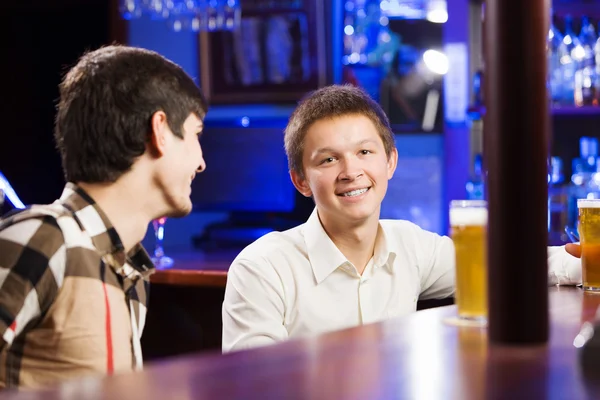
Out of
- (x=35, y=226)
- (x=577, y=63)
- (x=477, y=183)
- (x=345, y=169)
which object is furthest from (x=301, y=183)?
(x=577, y=63)

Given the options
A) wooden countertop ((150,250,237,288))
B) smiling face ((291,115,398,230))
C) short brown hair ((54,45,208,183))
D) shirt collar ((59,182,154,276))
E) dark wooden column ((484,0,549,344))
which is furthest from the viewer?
wooden countertop ((150,250,237,288))

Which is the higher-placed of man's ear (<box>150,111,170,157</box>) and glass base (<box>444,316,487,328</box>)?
man's ear (<box>150,111,170,157</box>)

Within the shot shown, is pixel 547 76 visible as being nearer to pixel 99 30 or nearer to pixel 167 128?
pixel 167 128

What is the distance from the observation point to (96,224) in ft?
4.69

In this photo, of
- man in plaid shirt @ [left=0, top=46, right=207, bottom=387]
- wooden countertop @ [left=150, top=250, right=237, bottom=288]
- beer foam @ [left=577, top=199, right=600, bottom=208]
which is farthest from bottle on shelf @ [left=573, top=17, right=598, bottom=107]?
man in plaid shirt @ [left=0, top=46, right=207, bottom=387]

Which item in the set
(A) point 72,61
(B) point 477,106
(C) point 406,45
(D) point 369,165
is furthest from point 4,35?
(D) point 369,165

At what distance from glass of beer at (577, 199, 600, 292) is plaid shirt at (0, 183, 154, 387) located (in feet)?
2.73

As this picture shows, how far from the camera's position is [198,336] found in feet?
9.59

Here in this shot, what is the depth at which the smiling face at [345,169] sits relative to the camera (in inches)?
82.9

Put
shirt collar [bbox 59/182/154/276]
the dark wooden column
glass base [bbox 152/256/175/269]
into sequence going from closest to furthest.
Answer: the dark wooden column < shirt collar [bbox 59/182/154/276] < glass base [bbox 152/256/175/269]

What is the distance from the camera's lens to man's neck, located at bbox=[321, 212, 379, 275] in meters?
2.12

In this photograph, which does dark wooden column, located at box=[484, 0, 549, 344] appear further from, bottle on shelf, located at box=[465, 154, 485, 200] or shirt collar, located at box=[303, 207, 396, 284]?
bottle on shelf, located at box=[465, 154, 485, 200]

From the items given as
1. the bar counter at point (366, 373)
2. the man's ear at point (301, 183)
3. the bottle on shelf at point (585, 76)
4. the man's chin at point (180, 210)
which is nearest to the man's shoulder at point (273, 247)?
the man's ear at point (301, 183)

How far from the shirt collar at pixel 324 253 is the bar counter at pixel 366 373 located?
106 cm
